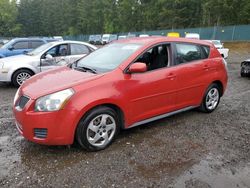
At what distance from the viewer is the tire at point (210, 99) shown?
5.93m

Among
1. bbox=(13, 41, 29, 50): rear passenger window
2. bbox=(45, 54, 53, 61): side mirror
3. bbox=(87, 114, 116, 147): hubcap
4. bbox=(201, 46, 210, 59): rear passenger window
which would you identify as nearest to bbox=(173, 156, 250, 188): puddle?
bbox=(87, 114, 116, 147): hubcap

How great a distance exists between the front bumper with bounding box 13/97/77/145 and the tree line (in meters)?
46.3

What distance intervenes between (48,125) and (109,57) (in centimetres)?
177

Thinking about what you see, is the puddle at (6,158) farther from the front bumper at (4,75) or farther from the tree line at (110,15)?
the tree line at (110,15)

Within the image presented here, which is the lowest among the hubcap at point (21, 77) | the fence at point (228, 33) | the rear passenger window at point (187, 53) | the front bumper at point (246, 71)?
the hubcap at point (21, 77)

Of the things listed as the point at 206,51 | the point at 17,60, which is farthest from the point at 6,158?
the point at 17,60

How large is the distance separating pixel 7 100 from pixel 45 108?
4.13 m

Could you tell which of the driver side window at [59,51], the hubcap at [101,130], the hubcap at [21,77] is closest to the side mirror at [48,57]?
the driver side window at [59,51]

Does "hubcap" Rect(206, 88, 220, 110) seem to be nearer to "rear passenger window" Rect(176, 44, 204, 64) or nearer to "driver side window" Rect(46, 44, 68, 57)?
"rear passenger window" Rect(176, 44, 204, 64)

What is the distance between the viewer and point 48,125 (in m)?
3.72

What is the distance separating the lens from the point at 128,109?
437 centimetres

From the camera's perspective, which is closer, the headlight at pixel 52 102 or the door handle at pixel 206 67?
the headlight at pixel 52 102

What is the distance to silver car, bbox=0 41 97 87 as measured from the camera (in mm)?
8547

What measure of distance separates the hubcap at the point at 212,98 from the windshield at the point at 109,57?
7.28ft
